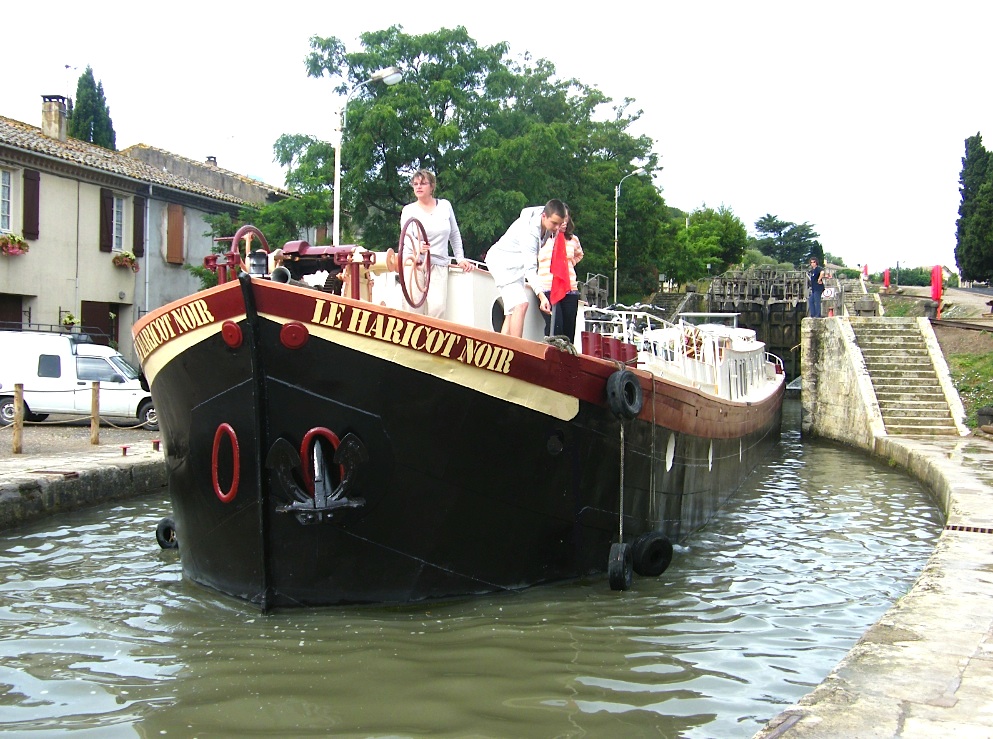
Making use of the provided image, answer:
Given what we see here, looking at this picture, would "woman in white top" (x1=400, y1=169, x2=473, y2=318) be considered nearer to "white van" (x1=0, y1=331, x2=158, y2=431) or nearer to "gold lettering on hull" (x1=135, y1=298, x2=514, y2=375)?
"gold lettering on hull" (x1=135, y1=298, x2=514, y2=375)

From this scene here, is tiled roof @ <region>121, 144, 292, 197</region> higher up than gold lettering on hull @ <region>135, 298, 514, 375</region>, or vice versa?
tiled roof @ <region>121, 144, 292, 197</region>

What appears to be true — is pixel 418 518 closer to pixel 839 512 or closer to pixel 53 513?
pixel 53 513

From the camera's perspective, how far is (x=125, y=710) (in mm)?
4992

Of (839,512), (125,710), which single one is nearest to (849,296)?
(839,512)

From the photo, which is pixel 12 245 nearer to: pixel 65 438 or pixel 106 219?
pixel 106 219

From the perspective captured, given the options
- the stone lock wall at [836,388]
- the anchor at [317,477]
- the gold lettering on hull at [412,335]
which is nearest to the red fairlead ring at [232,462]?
the anchor at [317,477]

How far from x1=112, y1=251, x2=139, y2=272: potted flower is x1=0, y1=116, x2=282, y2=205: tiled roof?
2.09 metres

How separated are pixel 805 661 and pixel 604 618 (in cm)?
131

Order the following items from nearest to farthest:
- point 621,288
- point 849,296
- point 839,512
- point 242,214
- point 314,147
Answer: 1. point 839,512
2. point 314,147
3. point 242,214
4. point 849,296
5. point 621,288

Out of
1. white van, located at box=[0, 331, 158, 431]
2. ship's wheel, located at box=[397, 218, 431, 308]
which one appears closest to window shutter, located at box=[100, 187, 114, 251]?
white van, located at box=[0, 331, 158, 431]

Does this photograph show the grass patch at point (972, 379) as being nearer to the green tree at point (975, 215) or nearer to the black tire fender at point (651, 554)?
the black tire fender at point (651, 554)

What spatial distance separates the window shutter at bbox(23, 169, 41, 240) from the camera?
79.8ft

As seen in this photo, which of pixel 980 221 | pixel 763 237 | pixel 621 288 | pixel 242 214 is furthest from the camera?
pixel 763 237

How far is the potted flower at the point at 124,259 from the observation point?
88.9 ft
